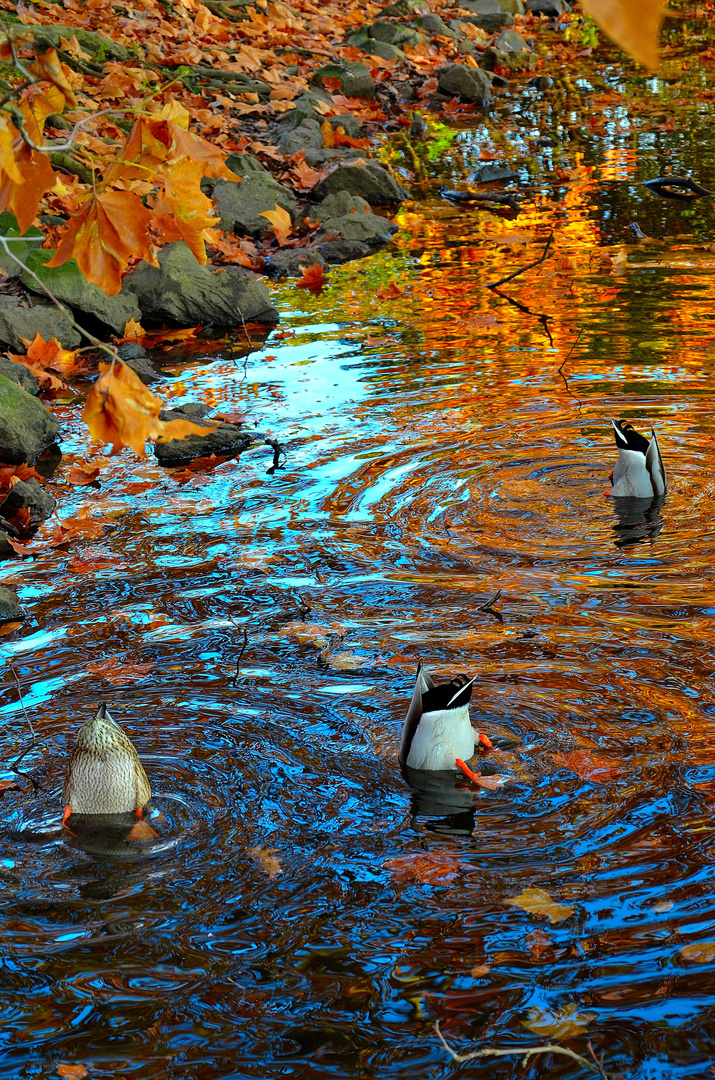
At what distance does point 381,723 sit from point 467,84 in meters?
16.9

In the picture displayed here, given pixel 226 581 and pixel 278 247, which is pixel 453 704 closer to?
pixel 226 581

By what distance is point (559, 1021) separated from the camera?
9.66 feet

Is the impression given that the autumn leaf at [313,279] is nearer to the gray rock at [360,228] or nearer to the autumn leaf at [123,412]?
the gray rock at [360,228]

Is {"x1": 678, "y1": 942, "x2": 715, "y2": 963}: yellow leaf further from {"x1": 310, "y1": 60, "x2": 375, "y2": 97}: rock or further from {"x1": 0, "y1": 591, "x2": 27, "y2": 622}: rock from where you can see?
{"x1": 310, "y1": 60, "x2": 375, "y2": 97}: rock

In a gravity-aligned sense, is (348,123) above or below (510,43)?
below

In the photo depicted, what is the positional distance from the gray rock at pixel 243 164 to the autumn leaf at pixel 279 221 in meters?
0.81

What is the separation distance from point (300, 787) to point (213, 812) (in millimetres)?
319

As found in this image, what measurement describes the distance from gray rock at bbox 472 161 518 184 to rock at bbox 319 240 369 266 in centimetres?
289

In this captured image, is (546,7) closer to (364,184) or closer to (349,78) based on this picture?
(349,78)

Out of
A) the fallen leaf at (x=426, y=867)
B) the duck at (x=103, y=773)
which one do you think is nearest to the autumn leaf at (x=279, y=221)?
the duck at (x=103, y=773)

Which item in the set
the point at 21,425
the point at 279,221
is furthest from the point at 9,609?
the point at 279,221

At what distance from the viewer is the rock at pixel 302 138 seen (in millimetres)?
14531

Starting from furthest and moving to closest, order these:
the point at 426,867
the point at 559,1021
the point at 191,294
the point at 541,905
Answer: the point at 191,294, the point at 426,867, the point at 541,905, the point at 559,1021

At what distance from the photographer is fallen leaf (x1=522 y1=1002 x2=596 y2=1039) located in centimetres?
291
